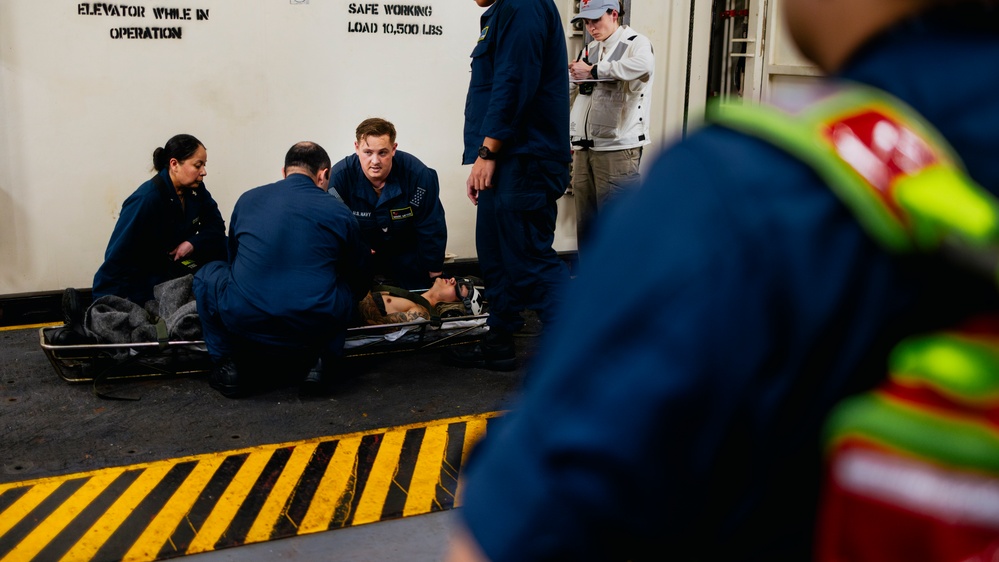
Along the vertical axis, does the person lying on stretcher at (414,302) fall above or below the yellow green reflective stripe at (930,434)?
below

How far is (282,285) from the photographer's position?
13.9 feet

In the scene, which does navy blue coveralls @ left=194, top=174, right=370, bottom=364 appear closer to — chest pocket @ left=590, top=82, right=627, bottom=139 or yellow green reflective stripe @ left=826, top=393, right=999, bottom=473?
chest pocket @ left=590, top=82, right=627, bottom=139

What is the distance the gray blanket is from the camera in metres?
4.45

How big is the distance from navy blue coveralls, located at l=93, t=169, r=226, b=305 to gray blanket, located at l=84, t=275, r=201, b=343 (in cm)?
29

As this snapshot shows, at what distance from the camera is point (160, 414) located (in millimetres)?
4082

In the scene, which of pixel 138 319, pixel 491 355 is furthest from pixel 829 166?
pixel 138 319

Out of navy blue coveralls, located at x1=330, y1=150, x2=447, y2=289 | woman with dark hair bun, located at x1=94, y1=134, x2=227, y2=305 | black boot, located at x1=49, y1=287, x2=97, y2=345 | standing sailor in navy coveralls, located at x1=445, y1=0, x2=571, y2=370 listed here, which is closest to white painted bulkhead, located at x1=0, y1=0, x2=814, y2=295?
woman with dark hair bun, located at x1=94, y1=134, x2=227, y2=305

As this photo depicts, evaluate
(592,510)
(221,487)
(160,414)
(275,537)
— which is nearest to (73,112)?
(160,414)

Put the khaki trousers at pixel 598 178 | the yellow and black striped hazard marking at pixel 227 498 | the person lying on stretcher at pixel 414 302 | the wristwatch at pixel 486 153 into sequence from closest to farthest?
the yellow and black striped hazard marking at pixel 227 498
the wristwatch at pixel 486 153
the person lying on stretcher at pixel 414 302
the khaki trousers at pixel 598 178

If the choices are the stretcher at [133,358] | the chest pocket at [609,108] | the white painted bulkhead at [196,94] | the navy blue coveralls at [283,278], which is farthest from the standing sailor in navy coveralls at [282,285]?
the chest pocket at [609,108]

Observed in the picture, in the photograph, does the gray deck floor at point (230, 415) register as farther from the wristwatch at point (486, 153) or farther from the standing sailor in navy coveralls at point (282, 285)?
the wristwatch at point (486, 153)

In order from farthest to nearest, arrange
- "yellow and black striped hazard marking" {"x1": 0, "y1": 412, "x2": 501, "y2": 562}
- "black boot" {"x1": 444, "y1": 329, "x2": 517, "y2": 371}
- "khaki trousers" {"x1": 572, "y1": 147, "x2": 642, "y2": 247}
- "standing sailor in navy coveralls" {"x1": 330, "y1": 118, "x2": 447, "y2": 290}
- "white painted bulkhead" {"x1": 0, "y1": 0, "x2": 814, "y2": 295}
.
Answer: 1. "khaki trousers" {"x1": 572, "y1": 147, "x2": 642, "y2": 247}
2. "standing sailor in navy coveralls" {"x1": 330, "y1": 118, "x2": 447, "y2": 290}
3. "white painted bulkhead" {"x1": 0, "y1": 0, "x2": 814, "y2": 295}
4. "black boot" {"x1": 444, "y1": 329, "x2": 517, "y2": 371}
5. "yellow and black striped hazard marking" {"x1": 0, "y1": 412, "x2": 501, "y2": 562}

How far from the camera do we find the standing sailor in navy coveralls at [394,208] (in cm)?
536

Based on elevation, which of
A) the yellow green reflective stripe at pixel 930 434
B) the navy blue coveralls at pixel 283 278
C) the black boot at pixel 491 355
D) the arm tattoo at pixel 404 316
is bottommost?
the black boot at pixel 491 355
